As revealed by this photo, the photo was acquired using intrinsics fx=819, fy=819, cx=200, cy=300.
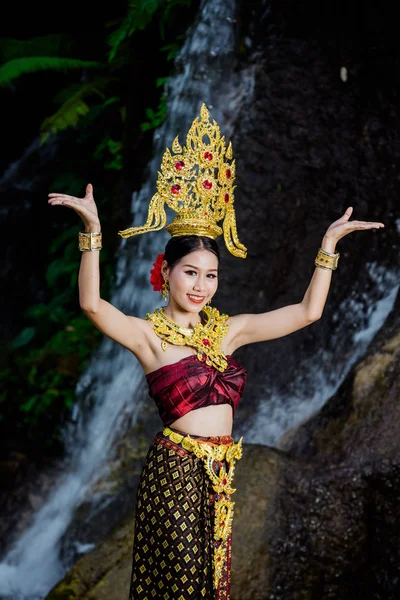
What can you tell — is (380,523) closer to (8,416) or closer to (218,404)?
(218,404)

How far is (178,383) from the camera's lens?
10.5 ft

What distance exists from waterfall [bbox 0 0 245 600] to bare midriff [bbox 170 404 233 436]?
2583 mm

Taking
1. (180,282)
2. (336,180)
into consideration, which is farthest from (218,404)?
(336,180)

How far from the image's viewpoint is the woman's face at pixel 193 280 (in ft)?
10.8

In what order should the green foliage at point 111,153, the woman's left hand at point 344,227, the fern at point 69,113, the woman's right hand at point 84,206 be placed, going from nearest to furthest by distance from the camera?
the woman's right hand at point 84,206
the woman's left hand at point 344,227
the fern at point 69,113
the green foliage at point 111,153

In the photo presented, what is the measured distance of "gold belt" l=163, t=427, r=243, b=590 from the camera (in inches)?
125

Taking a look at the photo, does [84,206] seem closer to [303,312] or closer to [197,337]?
[197,337]

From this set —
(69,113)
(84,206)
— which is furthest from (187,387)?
(69,113)

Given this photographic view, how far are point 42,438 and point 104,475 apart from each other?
3.64 feet

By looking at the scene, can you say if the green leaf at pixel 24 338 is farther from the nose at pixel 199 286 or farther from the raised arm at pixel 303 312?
the nose at pixel 199 286

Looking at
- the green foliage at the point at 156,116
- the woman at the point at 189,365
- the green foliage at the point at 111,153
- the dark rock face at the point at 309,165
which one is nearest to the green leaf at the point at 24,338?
the green foliage at the point at 111,153

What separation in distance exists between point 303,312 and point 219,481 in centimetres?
77

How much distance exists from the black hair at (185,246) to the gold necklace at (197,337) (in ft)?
0.77

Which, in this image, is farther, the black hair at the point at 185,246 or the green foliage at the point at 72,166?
the green foliage at the point at 72,166
